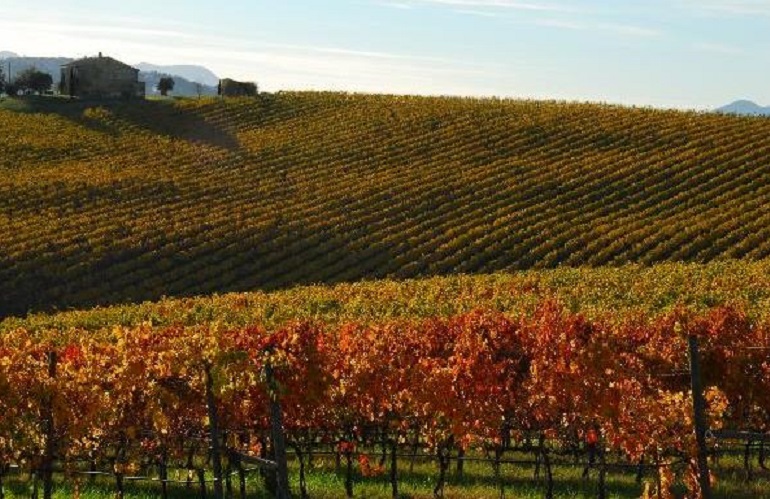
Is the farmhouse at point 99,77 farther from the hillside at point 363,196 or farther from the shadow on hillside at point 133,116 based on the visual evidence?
the hillside at point 363,196

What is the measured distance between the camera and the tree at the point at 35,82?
338 ft

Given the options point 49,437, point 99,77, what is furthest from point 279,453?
point 99,77

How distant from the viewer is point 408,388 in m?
17.2

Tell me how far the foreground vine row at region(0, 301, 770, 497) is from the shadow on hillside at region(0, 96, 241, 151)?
5432cm

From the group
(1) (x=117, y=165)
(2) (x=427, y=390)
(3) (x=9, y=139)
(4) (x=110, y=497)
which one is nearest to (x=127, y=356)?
(4) (x=110, y=497)

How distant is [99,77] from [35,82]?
1019 centimetres

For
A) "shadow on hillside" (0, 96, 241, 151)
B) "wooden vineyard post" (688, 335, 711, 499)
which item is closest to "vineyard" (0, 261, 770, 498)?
"wooden vineyard post" (688, 335, 711, 499)

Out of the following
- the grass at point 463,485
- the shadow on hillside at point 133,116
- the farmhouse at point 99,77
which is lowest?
the grass at point 463,485

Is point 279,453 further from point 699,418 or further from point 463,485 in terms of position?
point 463,485

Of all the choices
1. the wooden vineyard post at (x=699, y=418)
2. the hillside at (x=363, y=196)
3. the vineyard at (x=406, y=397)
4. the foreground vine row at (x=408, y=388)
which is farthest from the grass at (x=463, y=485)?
the hillside at (x=363, y=196)

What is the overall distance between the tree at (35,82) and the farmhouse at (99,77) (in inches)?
266

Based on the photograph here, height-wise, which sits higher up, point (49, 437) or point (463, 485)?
point (49, 437)

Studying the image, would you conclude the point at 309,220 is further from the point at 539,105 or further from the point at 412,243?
the point at 539,105

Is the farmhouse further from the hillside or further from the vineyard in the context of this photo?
the vineyard
